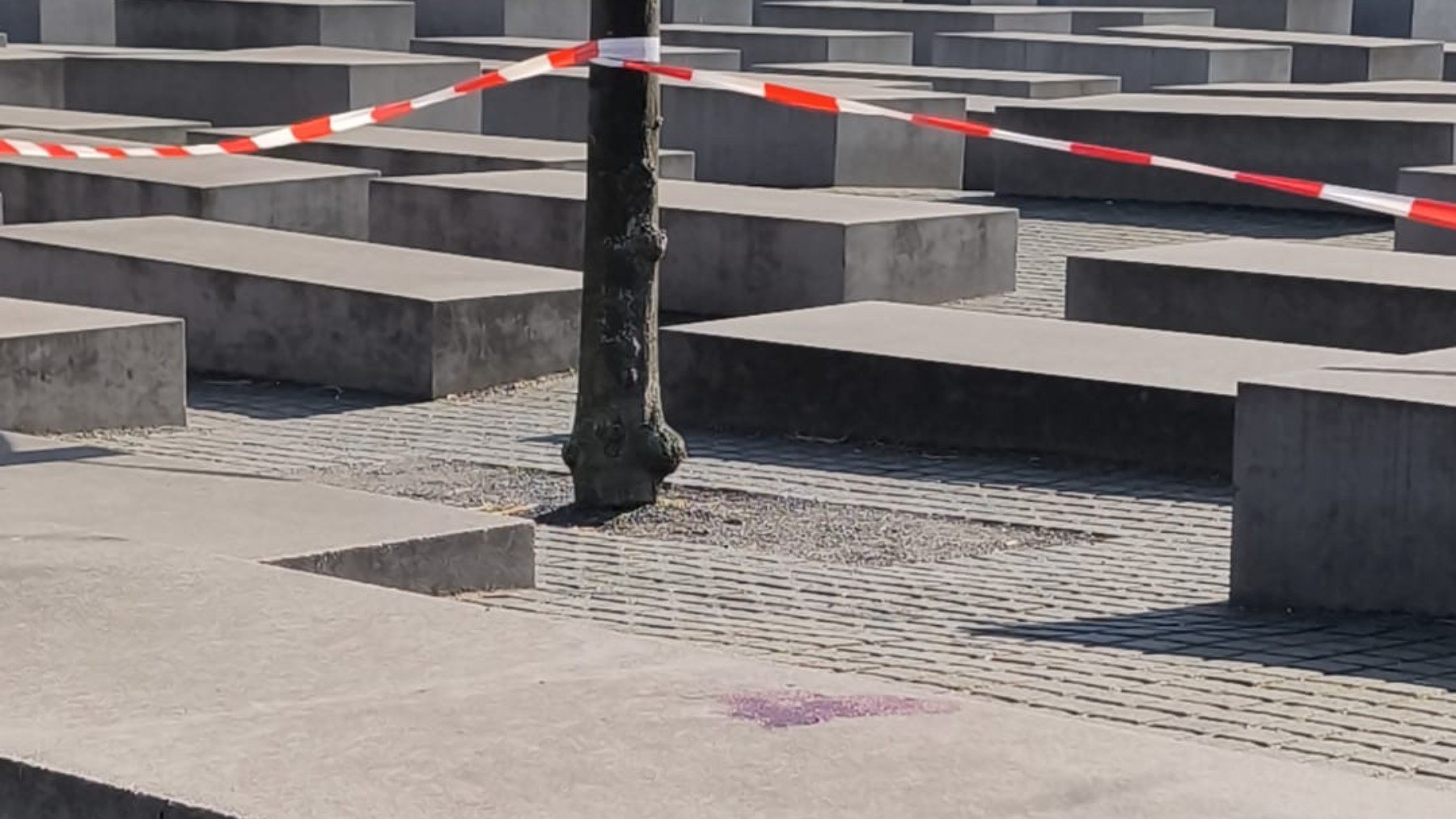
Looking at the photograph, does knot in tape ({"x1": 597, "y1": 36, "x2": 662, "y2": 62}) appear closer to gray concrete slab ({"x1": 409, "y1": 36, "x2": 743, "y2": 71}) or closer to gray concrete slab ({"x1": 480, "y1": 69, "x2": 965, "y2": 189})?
gray concrete slab ({"x1": 480, "y1": 69, "x2": 965, "y2": 189})

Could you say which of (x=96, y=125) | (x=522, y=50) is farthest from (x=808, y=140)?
(x=522, y=50)

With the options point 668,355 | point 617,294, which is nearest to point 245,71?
point 668,355

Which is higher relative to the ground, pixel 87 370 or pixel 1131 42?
pixel 1131 42

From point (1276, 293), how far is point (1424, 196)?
406cm

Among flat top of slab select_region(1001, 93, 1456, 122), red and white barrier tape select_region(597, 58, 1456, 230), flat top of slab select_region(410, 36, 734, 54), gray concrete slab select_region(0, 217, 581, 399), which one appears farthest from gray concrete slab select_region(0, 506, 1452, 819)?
flat top of slab select_region(410, 36, 734, 54)

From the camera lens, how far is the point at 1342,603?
758cm

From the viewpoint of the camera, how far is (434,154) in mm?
18328

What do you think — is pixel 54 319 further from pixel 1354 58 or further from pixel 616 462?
pixel 1354 58

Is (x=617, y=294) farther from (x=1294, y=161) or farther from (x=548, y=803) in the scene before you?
(x=1294, y=161)

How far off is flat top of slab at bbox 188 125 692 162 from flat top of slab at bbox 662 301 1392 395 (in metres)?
6.35

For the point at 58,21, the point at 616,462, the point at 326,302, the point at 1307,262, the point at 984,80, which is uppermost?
the point at 58,21

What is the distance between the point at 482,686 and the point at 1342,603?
334 cm

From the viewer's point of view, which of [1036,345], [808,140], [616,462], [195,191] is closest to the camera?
[616,462]

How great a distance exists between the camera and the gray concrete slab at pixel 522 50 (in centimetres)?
2644
